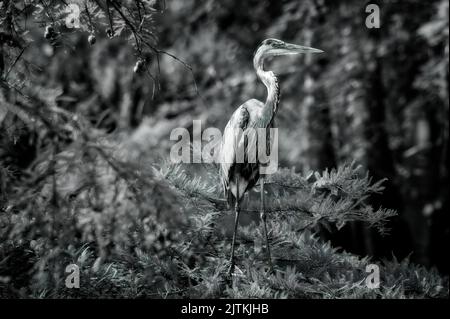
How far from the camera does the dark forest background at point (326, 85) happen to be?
19.7 ft

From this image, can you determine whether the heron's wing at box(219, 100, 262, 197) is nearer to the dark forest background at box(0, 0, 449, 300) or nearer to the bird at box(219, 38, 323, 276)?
the bird at box(219, 38, 323, 276)

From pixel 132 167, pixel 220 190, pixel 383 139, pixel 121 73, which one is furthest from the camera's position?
pixel 121 73

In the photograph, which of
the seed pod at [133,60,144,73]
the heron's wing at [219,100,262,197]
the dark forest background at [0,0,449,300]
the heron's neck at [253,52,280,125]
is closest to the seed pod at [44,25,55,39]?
the seed pod at [133,60,144,73]

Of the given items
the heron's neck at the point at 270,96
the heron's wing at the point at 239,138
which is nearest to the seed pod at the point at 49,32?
the heron's wing at the point at 239,138

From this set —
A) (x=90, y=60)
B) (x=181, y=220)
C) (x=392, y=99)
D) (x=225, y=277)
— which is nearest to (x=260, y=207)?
(x=225, y=277)

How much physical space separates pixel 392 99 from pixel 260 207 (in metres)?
5.91

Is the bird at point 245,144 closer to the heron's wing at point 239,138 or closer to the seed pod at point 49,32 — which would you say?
the heron's wing at point 239,138

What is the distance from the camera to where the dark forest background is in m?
5.99

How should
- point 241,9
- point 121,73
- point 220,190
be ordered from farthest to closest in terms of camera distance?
point 121,73, point 241,9, point 220,190

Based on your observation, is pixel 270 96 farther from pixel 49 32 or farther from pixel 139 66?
pixel 49 32

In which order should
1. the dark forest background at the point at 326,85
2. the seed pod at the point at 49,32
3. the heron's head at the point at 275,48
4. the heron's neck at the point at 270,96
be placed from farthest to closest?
the dark forest background at the point at 326,85 → the heron's head at the point at 275,48 → the heron's neck at the point at 270,96 → the seed pod at the point at 49,32

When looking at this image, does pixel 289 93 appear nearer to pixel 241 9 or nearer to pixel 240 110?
pixel 241 9

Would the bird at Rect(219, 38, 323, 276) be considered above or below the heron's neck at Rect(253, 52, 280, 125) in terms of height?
below

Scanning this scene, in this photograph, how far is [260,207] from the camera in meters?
2.74
